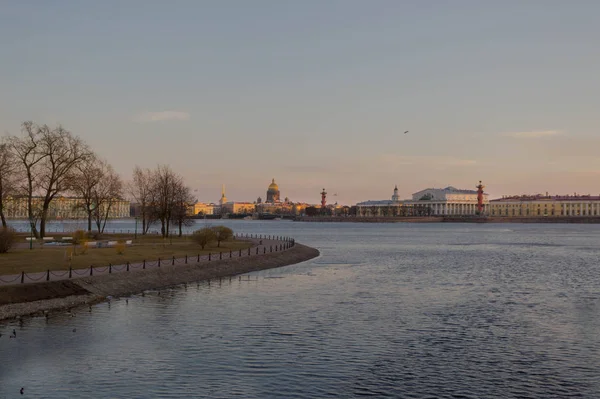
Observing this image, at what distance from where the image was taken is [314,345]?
2580cm

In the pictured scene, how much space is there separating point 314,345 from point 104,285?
18558 millimetres

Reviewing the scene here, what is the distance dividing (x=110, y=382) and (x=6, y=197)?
63.9 m

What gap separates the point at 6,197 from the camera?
77.1 metres

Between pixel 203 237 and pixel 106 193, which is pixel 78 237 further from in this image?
pixel 106 193

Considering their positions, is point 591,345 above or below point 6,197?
below

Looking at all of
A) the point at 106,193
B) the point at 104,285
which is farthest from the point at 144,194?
the point at 104,285

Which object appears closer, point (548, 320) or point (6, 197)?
point (548, 320)

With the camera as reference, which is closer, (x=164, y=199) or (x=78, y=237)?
(x=78, y=237)

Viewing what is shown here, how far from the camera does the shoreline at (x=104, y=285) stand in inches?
1275

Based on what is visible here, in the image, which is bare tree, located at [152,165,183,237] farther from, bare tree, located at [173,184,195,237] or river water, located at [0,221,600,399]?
river water, located at [0,221,600,399]

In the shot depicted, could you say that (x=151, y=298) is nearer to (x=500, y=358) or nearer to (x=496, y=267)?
(x=500, y=358)

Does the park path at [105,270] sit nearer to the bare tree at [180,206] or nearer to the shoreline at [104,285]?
the shoreline at [104,285]

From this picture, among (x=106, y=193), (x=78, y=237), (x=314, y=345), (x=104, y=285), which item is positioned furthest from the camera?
(x=106, y=193)

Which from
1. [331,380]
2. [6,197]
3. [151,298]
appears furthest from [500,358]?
[6,197]
